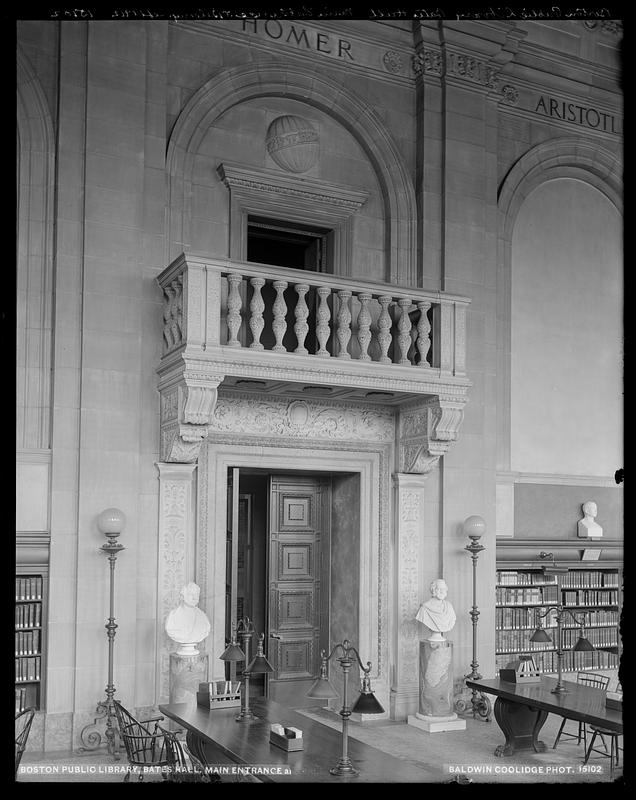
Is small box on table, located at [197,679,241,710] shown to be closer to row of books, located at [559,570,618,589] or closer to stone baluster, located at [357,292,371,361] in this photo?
stone baluster, located at [357,292,371,361]

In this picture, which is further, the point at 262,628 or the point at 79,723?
the point at 262,628

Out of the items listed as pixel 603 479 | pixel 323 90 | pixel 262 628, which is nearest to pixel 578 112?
pixel 323 90

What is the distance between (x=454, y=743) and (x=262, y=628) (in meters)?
3.28

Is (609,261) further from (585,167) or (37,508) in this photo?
(37,508)

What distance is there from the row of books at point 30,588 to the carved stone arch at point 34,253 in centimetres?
140

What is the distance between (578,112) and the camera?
1382 centimetres

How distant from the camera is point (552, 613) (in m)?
12.8

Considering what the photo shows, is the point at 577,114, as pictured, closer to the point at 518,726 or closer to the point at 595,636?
the point at 595,636

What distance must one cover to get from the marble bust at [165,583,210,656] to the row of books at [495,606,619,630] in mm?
4580

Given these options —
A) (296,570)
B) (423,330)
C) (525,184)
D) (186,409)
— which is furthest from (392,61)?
(296,570)

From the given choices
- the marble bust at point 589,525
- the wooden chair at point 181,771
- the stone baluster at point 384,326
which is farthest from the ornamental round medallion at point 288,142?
the wooden chair at point 181,771

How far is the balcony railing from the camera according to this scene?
31.1ft

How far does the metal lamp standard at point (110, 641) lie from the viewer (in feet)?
30.4

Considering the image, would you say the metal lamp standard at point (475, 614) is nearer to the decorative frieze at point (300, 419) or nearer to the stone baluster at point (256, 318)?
the decorative frieze at point (300, 419)
